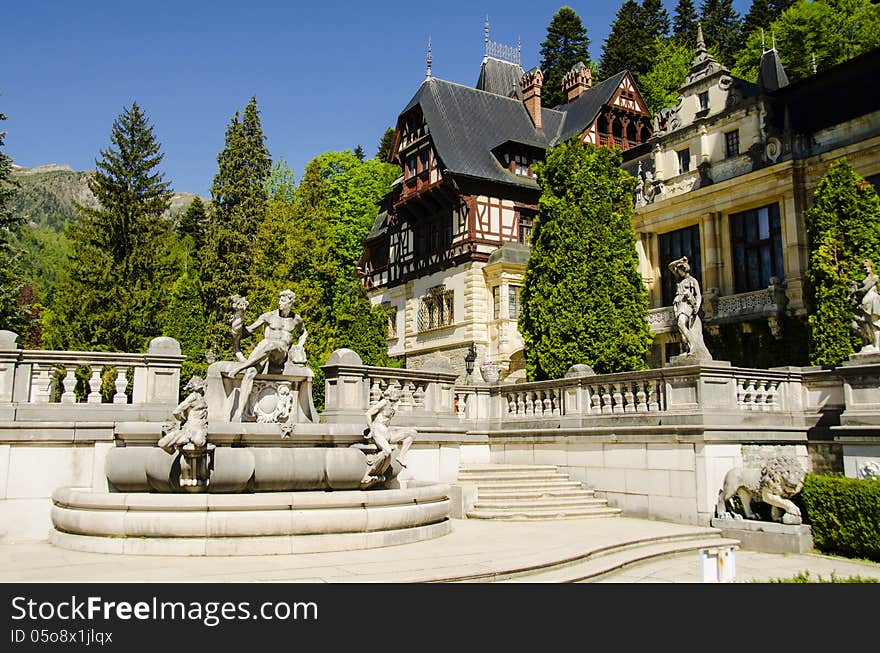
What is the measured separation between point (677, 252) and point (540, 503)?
21889mm

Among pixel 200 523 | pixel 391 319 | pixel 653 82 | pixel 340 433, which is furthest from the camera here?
pixel 653 82

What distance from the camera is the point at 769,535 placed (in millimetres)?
12656

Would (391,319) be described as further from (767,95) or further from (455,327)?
(767,95)

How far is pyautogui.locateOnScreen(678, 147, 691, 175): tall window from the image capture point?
34.0 m

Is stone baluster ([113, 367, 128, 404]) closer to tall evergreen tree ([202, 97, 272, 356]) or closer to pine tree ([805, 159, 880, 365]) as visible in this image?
pine tree ([805, 159, 880, 365])

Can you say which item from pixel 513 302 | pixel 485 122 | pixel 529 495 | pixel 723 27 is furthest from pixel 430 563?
pixel 723 27

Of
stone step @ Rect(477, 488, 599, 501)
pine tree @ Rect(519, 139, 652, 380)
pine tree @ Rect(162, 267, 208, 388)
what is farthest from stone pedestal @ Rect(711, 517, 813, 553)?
pine tree @ Rect(162, 267, 208, 388)

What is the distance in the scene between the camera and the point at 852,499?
12.2m

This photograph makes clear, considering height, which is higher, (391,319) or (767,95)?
(767,95)

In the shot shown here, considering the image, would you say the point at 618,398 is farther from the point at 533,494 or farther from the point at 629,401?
the point at 533,494

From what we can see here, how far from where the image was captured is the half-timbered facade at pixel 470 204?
4112 cm

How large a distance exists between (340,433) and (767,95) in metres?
26.5
